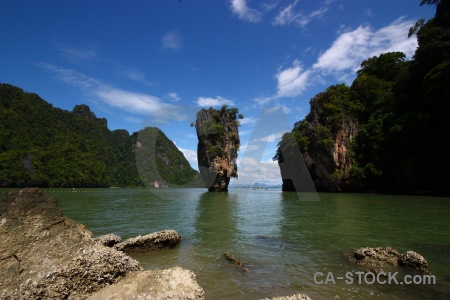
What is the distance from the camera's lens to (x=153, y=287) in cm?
334

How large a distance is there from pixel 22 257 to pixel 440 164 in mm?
35255

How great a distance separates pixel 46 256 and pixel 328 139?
1639 inches

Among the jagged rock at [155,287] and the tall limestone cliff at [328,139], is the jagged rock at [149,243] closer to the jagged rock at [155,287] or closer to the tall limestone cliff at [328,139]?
the jagged rock at [155,287]

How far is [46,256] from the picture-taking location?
3.59 m

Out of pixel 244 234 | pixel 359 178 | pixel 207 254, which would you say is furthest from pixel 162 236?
pixel 359 178

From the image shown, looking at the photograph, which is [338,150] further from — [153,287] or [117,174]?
[117,174]

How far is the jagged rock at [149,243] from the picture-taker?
6.99 metres

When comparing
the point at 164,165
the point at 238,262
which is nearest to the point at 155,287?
the point at 238,262

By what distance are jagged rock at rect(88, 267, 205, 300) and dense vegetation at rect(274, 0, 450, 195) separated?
3151 cm

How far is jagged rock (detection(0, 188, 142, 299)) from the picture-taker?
3.31 meters

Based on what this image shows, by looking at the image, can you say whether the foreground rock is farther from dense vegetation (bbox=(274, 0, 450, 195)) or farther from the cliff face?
the cliff face

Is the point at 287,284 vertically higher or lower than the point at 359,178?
lower

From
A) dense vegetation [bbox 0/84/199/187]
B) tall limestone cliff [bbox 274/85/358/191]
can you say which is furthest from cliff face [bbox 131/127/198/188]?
tall limestone cliff [bbox 274/85/358/191]

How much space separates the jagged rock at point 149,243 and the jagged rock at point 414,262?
6.26 m
